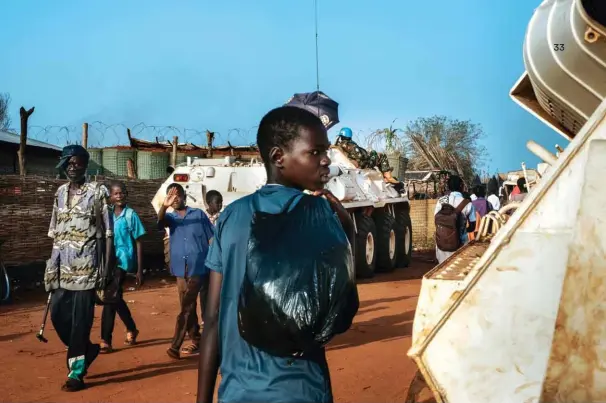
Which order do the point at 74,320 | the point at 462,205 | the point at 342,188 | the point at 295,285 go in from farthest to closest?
the point at 342,188, the point at 462,205, the point at 74,320, the point at 295,285

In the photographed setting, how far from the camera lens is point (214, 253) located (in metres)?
2.00

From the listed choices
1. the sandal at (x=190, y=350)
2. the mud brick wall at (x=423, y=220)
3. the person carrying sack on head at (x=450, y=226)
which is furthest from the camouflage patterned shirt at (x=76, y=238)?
the mud brick wall at (x=423, y=220)

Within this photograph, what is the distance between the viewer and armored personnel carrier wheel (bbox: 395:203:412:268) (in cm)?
1449

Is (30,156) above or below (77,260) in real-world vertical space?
above

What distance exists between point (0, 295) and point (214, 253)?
836 cm

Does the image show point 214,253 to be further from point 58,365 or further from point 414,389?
point 58,365

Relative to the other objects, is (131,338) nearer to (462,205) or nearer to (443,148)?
(462,205)

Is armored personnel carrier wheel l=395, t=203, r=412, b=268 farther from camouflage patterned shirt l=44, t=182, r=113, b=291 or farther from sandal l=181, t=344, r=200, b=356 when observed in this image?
→ camouflage patterned shirt l=44, t=182, r=113, b=291

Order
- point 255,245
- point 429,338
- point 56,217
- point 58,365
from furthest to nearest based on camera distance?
point 58,365
point 56,217
point 429,338
point 255,245

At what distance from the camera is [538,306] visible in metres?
2.02

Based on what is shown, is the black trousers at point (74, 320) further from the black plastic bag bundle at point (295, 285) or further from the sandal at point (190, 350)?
the black plastic bag bundle at point (295, 285)

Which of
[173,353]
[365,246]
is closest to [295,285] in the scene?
[173,353]

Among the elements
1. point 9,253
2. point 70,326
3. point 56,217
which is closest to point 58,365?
point 70,326

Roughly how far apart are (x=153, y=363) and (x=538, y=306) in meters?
4.61
